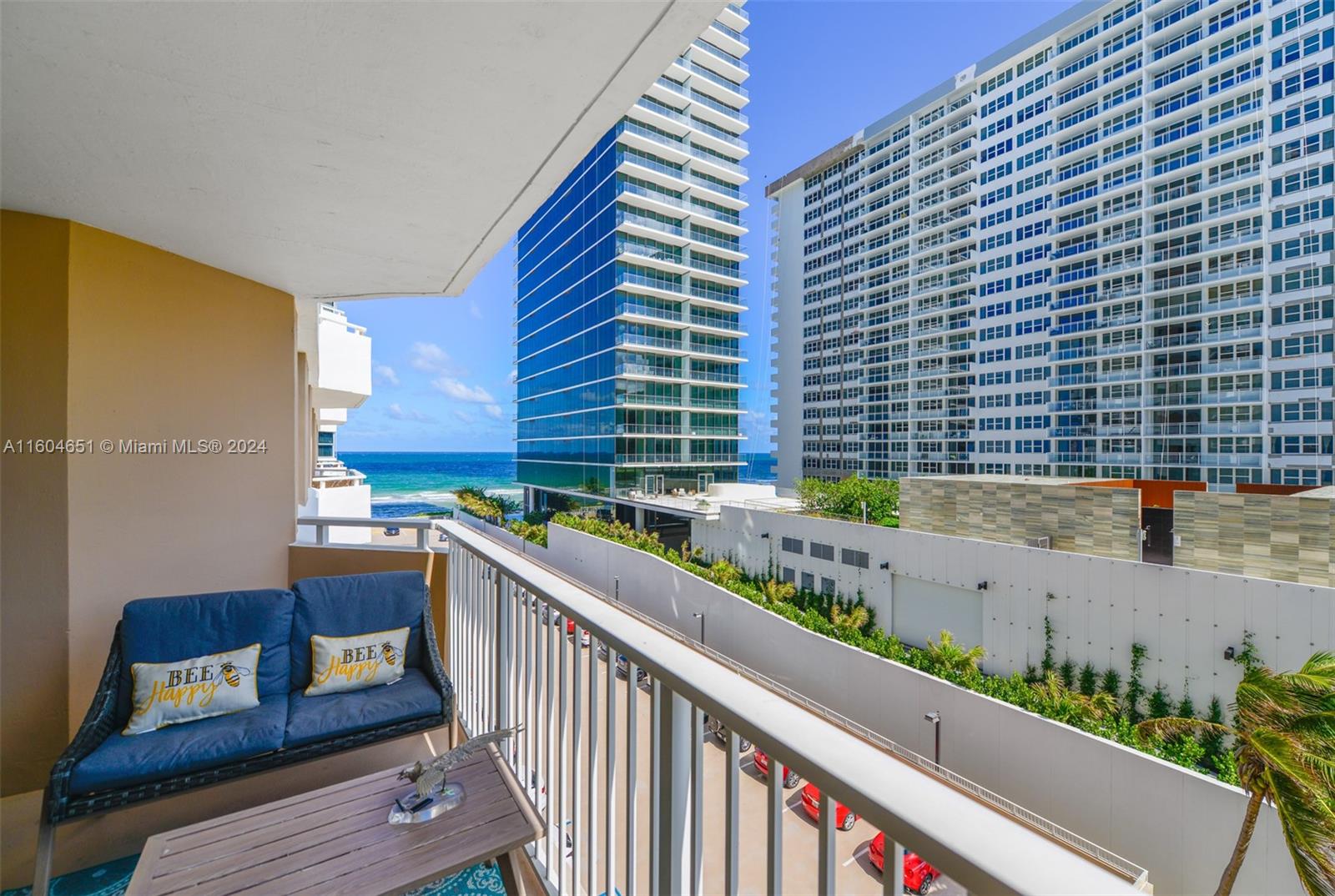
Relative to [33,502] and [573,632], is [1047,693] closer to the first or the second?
[573,632]

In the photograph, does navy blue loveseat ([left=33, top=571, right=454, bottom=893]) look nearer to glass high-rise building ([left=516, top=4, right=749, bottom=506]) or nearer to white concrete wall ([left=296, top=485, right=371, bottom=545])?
white concrete wall ([left=296, top=485, right=371, bottom=545])

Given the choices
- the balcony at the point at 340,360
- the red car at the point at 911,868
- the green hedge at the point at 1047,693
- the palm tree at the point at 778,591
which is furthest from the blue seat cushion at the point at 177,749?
the palm tree at the point at 778,591

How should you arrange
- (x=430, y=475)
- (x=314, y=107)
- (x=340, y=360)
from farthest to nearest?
(x=430, y=475) → (x=340, y=360) → (x=314, y=107)

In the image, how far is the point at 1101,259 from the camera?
20.7 m

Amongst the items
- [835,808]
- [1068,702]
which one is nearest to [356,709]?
[835,808]

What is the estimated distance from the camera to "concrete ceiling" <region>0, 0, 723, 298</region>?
4.74 feet

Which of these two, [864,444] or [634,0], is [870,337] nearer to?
[864,444]

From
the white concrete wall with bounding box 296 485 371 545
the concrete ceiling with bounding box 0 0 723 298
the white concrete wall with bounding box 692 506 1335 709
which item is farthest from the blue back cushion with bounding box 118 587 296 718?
the white concrete wall with bounding box 692 506 1335 709

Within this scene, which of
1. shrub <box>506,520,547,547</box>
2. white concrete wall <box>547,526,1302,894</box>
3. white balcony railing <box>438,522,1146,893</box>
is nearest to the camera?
white balcony railing <box>438,522,1146,893</box>

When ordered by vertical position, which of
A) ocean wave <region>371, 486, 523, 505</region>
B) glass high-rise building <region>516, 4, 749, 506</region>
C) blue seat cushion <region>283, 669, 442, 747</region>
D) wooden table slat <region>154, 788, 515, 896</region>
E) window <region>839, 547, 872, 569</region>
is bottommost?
ocean wave <region>371, 486, 523, 505</region>

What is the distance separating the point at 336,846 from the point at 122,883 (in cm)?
144

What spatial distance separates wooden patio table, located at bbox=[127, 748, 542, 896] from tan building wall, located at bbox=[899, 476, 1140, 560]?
10804 mm

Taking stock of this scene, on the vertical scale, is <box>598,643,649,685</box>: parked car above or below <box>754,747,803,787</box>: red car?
below

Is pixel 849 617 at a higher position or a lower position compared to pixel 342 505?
lower
